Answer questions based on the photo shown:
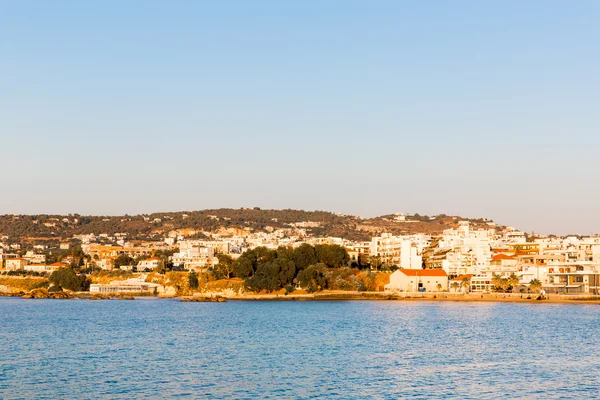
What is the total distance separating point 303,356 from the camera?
3922 cm

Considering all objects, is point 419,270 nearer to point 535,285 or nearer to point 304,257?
point 304,257

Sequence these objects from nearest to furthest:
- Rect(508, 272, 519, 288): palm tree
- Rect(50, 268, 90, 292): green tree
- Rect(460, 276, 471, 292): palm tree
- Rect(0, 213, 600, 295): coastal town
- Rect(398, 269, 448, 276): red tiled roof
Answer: Rect(0, 213, 600, 295): coastal town < Rect(508, 272, 519, 288): palm tree < Rect(460, 276, 471, 292): palm tree < Rect(398, 269, 448, 276): red tiled roof < Rect(50, 268, 90, 292): green tree

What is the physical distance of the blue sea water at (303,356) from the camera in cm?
2977

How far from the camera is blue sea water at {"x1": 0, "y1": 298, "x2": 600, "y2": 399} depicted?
29.8 metres

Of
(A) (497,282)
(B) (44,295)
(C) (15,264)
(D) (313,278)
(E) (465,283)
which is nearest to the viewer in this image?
(A) (497,282)

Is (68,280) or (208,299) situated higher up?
(68,280)

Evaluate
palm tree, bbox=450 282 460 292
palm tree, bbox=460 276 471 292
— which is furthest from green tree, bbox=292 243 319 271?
palm tree, bbox=460 276 471 292

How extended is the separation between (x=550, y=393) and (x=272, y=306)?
188ft

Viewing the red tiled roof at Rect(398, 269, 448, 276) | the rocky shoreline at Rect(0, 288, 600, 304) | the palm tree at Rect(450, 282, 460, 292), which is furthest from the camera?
the red tiled roof at Rect(398, 269, 448, 276)

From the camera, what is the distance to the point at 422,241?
5236 inches

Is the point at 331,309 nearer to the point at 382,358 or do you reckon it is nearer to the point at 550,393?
the point at 382,358

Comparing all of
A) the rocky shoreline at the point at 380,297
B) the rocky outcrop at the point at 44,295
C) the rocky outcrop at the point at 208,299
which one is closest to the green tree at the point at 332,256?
the rocky shoreline at the point at 380,297

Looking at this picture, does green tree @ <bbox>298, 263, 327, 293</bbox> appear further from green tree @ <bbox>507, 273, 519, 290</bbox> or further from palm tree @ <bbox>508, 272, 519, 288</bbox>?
palm tree @ <bbox>508, 272, 519, 288</bbox>


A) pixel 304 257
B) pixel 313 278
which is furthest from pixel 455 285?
pixel 304 257
